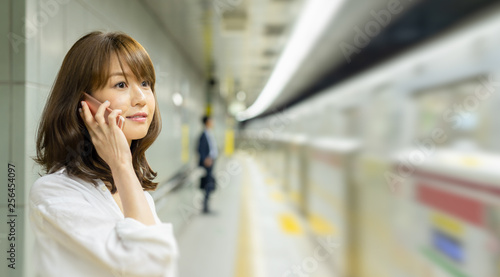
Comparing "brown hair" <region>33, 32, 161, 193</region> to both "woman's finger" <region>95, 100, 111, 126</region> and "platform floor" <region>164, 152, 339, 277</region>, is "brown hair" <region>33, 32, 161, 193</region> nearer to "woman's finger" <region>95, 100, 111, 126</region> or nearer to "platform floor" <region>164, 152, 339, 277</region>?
"woman's finger" <region>95, 100, 111, 126</region>

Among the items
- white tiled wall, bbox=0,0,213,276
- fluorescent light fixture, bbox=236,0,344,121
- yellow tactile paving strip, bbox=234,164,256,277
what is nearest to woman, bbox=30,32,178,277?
white tiled wall, bbox=0,0,213,276

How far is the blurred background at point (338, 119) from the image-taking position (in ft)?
2.52

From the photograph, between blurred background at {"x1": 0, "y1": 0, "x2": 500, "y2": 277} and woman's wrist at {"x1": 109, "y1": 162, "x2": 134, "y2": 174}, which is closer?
woman's wrist at {"x1": 109, "y1": 162, "x2": 134, "y2": 174}

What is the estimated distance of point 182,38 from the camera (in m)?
1.30

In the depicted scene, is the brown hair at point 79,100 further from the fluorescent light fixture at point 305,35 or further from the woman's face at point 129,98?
the fluorescent light fixture at point 305,35

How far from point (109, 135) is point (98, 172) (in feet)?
0.27

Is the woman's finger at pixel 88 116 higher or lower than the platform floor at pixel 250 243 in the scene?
higher

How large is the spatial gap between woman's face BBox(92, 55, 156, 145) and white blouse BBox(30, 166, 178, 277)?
0.29 ft

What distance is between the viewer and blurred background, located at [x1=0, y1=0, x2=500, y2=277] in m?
0.77

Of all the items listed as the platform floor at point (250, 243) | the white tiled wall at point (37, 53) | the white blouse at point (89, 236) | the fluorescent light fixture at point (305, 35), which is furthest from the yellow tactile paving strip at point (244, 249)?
the white blouse at point (89, 236)

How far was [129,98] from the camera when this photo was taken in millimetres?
348

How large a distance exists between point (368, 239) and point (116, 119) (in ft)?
9.77

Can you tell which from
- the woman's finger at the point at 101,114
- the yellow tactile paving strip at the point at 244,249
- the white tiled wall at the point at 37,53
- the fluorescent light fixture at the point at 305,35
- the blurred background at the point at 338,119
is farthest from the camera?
the yellow tactile paving strip at the point at 244,249

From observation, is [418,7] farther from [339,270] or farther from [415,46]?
[339,270]
